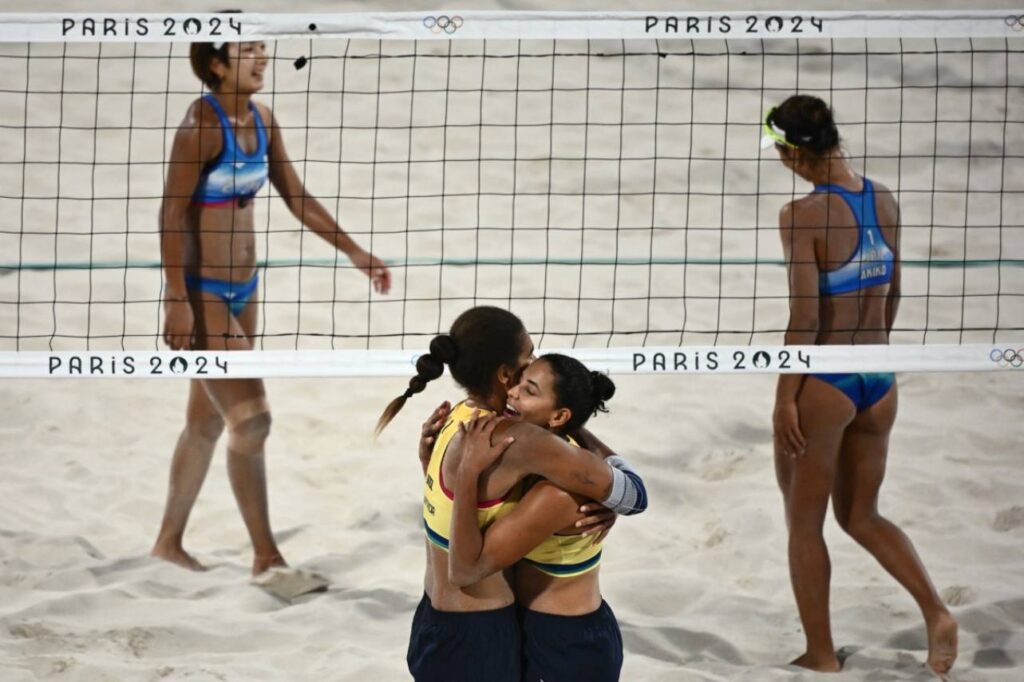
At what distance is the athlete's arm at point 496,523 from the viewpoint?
2.86m

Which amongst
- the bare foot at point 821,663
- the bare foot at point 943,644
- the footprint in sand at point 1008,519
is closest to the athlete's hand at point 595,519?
the bare foot at point 821,663

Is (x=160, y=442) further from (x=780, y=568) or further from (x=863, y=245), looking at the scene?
(x=863, y=245)

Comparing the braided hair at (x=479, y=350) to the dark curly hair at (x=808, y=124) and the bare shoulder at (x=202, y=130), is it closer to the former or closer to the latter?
the dark curly hair at (x=808, y=124)

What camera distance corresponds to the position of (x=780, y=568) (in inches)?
206

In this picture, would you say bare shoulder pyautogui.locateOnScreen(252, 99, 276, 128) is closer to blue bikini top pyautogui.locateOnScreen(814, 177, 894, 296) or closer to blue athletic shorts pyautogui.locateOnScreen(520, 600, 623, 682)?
blue bikini top pyautogui.locateOnScreen(814, 177, 894, 296)

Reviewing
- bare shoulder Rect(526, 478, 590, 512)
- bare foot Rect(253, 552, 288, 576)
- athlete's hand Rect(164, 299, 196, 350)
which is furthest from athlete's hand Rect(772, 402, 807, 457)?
athlete's hand Rect(164, 299, 196, 350)

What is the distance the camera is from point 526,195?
23.6 feet

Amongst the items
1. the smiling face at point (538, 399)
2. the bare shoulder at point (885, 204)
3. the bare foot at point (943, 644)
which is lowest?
the bare foot at point (943, 644)

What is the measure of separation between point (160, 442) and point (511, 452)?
350 cm

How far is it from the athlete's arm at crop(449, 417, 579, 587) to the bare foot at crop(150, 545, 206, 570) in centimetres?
261

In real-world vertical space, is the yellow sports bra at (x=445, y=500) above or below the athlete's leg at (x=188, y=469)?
above

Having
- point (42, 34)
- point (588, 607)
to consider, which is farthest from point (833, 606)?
point (42, 34)

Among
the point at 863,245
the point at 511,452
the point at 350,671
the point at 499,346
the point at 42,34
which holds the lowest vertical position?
the point at 350,671

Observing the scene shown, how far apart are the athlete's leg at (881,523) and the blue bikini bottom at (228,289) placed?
223 cm
